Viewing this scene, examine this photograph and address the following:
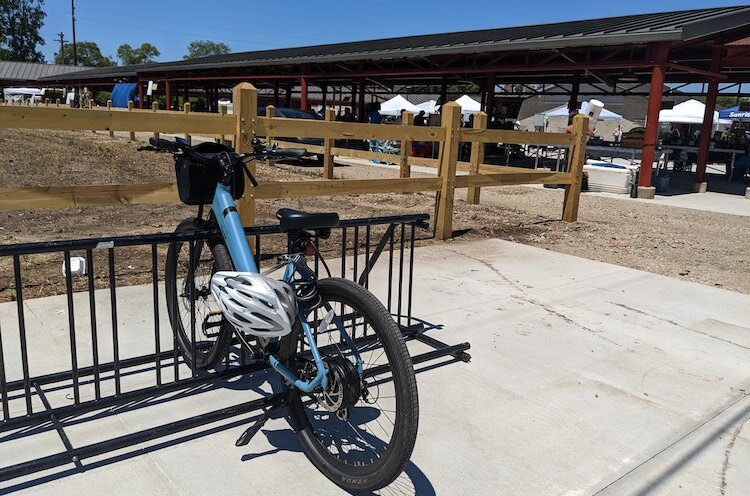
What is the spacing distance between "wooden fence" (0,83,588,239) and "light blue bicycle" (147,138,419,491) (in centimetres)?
183

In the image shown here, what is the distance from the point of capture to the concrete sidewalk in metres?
2.77

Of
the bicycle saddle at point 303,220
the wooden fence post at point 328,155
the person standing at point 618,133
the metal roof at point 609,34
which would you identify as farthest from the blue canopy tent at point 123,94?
the bicycle saddle at point 303,220

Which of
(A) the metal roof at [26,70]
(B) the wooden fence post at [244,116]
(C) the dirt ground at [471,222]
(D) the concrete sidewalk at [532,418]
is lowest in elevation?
(D) the concrete sidewalk at [532,418]

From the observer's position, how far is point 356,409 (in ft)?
10.8

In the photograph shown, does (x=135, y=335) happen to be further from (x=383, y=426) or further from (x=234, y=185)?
(x=383, y=426)

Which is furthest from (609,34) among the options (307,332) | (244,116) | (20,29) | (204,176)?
(20,29)

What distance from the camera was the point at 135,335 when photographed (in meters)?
4.25

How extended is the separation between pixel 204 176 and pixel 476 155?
7.50 metres

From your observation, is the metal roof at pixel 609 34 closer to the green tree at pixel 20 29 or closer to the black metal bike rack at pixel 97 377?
the black metal bike rack at pixel 97 377

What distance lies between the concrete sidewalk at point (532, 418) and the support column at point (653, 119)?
29.9 ft

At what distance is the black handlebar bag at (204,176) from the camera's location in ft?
10.3

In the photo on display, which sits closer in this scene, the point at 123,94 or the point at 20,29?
the point at 123,94

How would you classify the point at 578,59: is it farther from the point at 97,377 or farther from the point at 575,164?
the point at 97,377

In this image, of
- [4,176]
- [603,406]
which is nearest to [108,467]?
[603,406]
